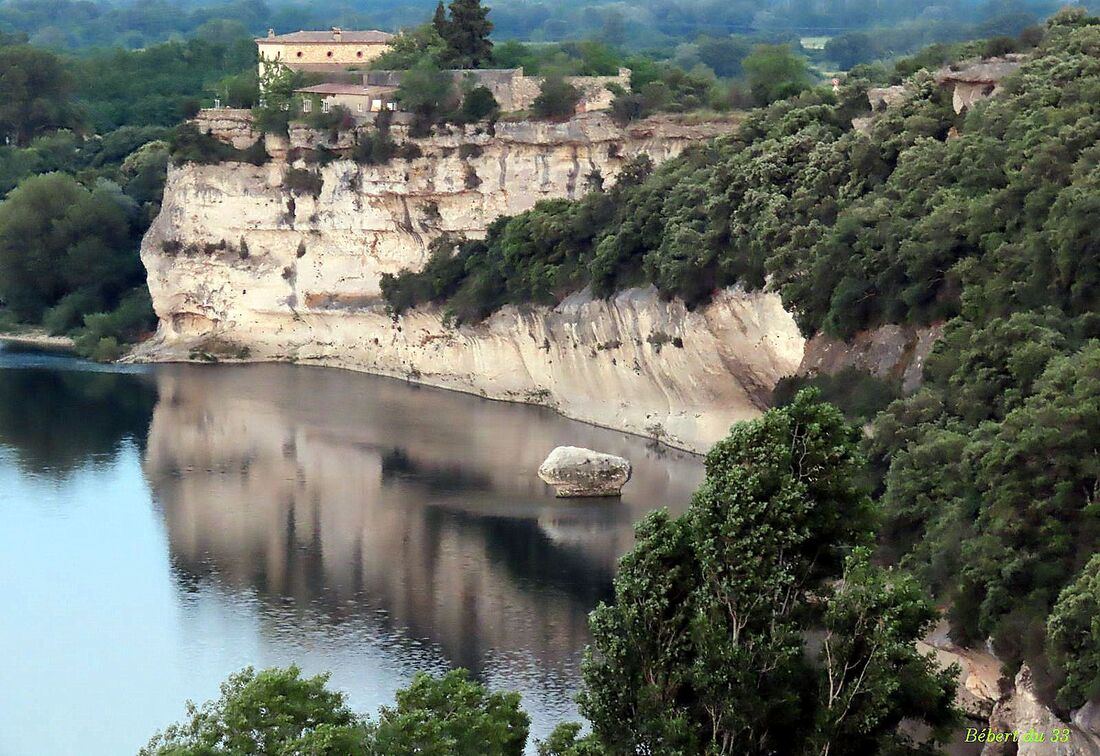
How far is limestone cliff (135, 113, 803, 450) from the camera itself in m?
38.1

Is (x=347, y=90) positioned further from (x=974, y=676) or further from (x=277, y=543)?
(x=974, y=676)

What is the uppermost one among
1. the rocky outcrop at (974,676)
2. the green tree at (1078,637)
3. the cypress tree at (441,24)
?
the cypress tree at (441,24)

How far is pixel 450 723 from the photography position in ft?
51.8

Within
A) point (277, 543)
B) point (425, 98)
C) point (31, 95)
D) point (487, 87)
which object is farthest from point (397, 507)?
point (31, 95)

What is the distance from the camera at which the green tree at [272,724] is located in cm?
1515

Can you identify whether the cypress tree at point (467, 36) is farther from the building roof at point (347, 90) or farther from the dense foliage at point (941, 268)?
the dense foliage at point (941, 268)

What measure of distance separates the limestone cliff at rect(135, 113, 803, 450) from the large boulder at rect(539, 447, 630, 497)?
357 centimetres

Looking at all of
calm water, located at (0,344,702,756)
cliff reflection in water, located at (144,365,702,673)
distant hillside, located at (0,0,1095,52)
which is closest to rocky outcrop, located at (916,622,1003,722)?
calm water, located at (0,344,702,756)

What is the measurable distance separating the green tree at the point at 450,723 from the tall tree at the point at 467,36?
33442mm

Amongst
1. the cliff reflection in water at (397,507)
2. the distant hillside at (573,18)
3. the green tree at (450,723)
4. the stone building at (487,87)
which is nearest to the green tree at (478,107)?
the stone building at (487,87)

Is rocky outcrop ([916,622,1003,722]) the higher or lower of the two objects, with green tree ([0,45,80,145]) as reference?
lower

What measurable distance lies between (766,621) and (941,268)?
14843mm

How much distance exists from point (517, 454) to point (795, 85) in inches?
533

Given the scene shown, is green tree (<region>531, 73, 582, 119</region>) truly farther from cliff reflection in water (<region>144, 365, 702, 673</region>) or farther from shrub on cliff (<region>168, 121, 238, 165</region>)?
shrub on cliff (<region>168, 121, 238, 165</region>)
